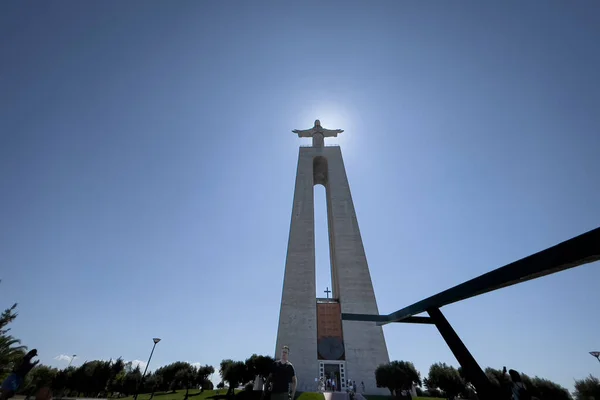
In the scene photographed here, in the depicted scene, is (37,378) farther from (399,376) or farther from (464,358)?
(464,358)

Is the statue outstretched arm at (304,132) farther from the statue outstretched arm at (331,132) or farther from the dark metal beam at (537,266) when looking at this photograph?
the dark metal beam at (537,266)

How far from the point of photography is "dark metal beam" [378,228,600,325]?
1.25 meters

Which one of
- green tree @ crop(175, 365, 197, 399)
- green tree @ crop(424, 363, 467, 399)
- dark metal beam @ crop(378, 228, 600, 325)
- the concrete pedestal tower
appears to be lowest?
dark metal beam @ crop(378, 228, 600, 325)

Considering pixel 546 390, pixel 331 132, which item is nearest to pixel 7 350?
pixel 546 390

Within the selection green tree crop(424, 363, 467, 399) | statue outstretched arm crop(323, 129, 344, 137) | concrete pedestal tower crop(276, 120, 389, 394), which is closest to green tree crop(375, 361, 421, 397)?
green tree crop(424, 363, 467, 399)

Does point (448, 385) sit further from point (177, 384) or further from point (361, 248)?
point (177, 384)

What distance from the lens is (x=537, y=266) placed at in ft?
4.97

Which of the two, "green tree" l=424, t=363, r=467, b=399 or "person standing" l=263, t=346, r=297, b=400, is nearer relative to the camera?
"person standing" l=263, t=346, r=297, b=400

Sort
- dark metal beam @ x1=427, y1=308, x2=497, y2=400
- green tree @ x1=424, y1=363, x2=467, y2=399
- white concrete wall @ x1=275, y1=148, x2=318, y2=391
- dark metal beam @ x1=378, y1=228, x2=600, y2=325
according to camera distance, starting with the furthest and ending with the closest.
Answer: white concrete wall @ x1=275, y1=148, x2=318, y2=391 < green tree @ x1=424, y1=363, x2=467, y2=399 < dark metal beam @ x1=427, y1=308, x2=497, y2=400 < dark metal beam @ x1=378, y1=228, x2=600, y2=325

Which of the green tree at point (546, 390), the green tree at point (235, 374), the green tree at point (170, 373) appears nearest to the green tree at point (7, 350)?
the green tree at point (235, 374)

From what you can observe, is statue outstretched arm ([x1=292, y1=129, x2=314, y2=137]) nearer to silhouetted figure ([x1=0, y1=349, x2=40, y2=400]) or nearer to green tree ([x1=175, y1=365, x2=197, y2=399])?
green tree ([x1=175, y1=365, x2=197, y2=399])

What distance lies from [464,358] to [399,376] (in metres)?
14.5

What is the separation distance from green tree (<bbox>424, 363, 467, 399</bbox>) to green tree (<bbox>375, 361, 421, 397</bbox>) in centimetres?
115

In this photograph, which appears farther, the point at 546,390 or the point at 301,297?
the point at 301,297
